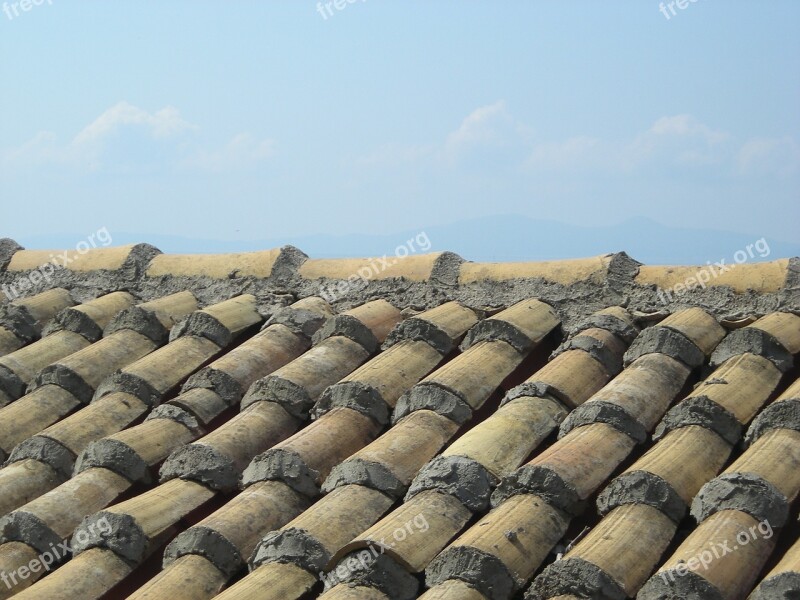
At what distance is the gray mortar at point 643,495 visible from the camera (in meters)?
3.54

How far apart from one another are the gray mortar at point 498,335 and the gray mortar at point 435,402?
55cm

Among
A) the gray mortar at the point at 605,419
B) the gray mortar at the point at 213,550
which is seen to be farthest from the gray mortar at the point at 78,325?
the gray mortar at the point at 605,419

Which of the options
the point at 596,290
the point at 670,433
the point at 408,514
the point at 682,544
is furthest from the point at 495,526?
the point at 596,290

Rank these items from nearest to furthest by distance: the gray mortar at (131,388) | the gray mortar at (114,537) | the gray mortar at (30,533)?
1. the gray mortar at (114,537)
2. the gray mortar at (30,533)
3. the gray mortar at (131,388)

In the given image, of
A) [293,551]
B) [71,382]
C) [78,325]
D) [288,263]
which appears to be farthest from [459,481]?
[78,325]

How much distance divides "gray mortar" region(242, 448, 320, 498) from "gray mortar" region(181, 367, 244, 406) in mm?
816

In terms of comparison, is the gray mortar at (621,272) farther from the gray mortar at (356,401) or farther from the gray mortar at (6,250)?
the gray mortar at (6,250)

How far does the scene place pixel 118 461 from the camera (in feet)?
14.7

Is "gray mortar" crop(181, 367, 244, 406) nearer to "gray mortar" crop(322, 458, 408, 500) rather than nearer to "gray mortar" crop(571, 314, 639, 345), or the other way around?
"gray mortar" crop(322, 458, 408, 500)

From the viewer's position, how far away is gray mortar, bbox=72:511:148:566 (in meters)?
3.93

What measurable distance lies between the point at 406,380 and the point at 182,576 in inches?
57.8

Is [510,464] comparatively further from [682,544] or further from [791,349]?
[791,349]

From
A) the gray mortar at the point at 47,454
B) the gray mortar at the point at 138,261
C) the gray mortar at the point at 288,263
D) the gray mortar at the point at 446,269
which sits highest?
the gray mortar at the point at 138,261

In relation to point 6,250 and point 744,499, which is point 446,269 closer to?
point 744,499
